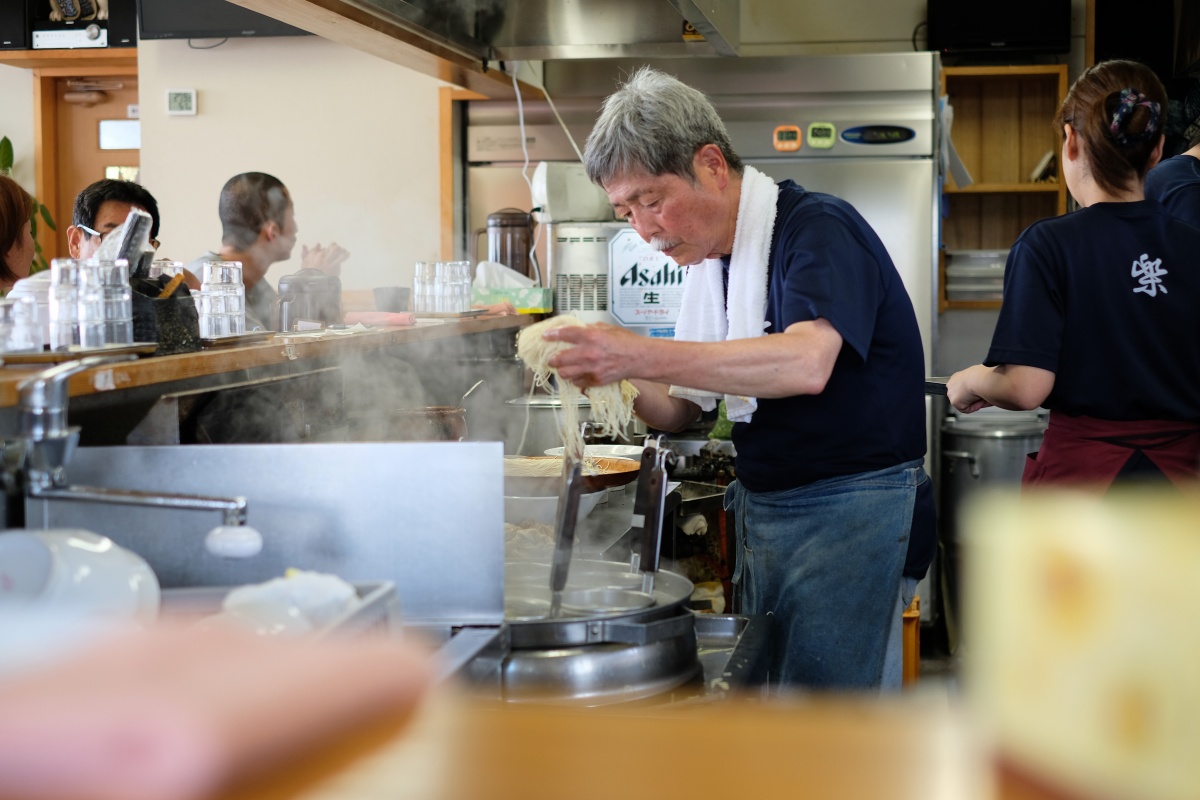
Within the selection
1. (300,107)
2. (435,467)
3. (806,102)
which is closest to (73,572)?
(435,467)

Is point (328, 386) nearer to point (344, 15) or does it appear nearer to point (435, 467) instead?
point (344, 15)

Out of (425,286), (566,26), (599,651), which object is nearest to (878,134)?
(566,26)

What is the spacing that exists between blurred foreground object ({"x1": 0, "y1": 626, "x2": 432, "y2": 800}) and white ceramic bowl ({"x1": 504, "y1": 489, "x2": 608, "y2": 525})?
1804 millimetres

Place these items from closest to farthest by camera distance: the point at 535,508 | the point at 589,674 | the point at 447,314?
the point at 589,674 → the point at 535,508 → the point at 447,314

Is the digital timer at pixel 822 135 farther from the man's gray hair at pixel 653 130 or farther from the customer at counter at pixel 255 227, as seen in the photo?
the man's gray hair at pixel 653 130

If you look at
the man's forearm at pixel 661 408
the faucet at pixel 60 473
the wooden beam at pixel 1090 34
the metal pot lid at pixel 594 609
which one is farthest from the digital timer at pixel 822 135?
the faucet at pixel 60 473

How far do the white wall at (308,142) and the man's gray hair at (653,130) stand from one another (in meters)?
3.63

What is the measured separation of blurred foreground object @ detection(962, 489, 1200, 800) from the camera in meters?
0.44

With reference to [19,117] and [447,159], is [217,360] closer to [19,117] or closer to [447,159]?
[447,159]

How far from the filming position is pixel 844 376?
7.18 ft

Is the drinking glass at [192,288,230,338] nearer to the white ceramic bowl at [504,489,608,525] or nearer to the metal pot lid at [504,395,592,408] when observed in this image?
the white ceramic bowl at [504,489,608,525]

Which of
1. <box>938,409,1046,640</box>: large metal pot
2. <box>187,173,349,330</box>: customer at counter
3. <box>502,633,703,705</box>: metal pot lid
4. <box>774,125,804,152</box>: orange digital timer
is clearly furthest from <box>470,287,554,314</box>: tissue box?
<box>502,633,703,705</box>: metal pot lid

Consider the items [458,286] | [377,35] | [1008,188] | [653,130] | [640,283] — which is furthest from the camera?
[1008,188]

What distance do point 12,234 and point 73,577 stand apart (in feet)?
9.84
